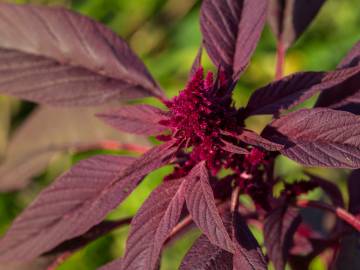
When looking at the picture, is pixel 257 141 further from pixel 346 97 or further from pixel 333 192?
pixel 333 192

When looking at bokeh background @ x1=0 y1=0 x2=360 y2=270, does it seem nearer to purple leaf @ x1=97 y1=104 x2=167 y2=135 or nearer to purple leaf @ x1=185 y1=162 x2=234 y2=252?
purple leaf @ x1=97 y1=104 x2=167 y2=135

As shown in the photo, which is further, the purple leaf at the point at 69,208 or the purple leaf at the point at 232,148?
the purple leaf at the point at 69,208

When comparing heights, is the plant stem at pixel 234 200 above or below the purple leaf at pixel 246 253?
above

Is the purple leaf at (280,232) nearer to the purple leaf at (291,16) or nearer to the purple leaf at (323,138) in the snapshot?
the purple leaf at (323,138)

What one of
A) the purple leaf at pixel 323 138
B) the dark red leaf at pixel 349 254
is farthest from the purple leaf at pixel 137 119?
the dark red leaf at pixel 349 254

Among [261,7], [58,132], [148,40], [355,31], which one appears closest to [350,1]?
[355,31]

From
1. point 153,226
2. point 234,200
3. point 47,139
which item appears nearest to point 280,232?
point 234,200
